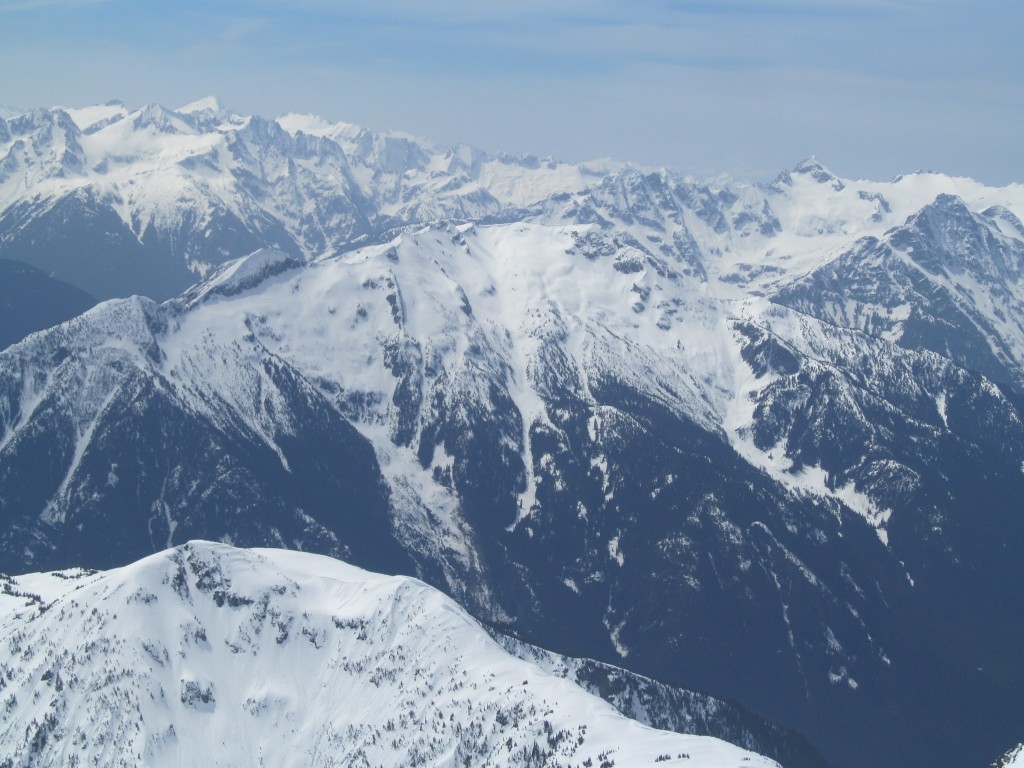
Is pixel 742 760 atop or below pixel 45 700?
atop

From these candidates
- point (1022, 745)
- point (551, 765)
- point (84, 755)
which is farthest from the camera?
point (84, 755)

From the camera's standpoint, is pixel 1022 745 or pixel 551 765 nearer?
pixel 1022 745

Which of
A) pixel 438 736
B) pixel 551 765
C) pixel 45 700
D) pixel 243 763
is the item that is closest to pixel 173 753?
pixel 243 763

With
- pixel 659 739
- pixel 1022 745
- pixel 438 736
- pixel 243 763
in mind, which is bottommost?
pixel 243 763

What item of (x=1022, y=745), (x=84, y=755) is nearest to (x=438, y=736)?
(x=84, y=755)

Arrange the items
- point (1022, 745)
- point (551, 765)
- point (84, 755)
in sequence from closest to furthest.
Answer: point (1022, 745) < point (551, 765) < point (84, 755)

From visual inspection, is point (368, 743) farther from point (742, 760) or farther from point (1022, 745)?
point (1022, 745)

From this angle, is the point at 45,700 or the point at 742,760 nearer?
the point at 742,760

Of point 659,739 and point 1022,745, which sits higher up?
point 1022,745

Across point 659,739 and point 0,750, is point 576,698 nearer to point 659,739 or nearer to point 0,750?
point 659,739
